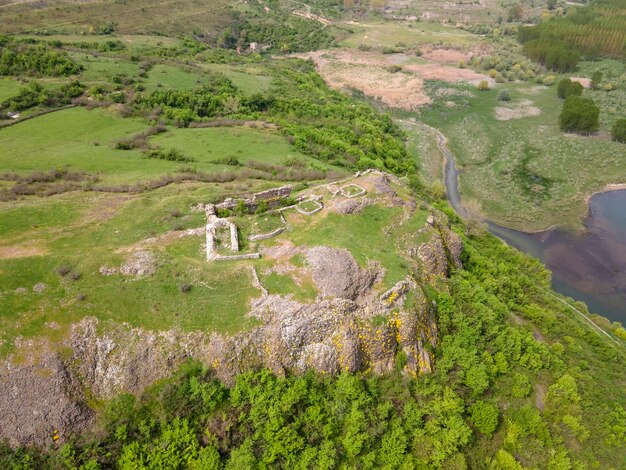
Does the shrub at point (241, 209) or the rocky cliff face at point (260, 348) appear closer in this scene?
the rocky cliff face at point (260, 348)

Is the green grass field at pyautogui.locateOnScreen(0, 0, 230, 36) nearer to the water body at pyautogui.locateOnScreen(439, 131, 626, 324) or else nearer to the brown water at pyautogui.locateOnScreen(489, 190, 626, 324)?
the water body at pyautogui.locateOnScreen(439, 131, 626, 324)

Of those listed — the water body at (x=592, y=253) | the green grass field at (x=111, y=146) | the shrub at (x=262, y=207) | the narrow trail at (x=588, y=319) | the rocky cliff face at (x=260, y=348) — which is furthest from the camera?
the water body at (x=592, y=253)

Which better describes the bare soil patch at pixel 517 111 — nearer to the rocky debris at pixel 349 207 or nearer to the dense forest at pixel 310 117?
the dense forest at pixel 310 117

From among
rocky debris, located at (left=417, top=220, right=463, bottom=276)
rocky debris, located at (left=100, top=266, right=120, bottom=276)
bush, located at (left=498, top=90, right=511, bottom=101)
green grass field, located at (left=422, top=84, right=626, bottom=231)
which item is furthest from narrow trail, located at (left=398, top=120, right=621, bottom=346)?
rocky debris, located at (left=100, top=266, right=120, bottom=276)

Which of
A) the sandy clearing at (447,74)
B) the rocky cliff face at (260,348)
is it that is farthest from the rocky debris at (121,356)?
the sandy clearing at (447,74)

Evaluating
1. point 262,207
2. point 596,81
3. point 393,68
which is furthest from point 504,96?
point 262,207

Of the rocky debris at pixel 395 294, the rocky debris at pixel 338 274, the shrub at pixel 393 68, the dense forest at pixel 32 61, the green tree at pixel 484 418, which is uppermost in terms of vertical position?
the dense forest at pixel 32 61

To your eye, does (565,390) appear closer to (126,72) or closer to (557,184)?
(557,184)

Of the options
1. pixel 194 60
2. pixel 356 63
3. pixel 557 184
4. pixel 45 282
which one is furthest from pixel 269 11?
pixel 45 282
